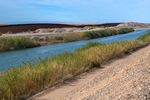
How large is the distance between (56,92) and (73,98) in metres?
1.78

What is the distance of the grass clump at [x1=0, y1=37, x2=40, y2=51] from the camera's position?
48441mm

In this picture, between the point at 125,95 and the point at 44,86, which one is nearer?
Result: the point at 125,95

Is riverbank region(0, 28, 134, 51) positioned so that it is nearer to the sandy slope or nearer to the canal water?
the canal water

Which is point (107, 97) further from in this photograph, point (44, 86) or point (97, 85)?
point (44, 86)

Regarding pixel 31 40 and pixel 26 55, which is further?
pixel 31 40

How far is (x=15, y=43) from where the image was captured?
5050 centimetres

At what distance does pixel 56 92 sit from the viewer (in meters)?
14.1

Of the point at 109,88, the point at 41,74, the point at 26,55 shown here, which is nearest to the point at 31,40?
the point at 26,55

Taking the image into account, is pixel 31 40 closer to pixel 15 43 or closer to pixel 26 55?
pixel 15 43

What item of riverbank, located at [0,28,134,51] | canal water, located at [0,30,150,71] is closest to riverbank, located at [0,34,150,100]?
canal water, located at [0,30,150,71]

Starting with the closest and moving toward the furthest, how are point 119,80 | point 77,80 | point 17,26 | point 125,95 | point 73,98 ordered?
point 125,95 < point 73,98 < point 119,80 < point 77,80 < point 17,26

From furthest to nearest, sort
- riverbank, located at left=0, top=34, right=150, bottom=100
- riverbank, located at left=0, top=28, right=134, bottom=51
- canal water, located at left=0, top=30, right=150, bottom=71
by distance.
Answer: riverbank, located at left=0, top=28, right=134, bottom=51, canal water, located at left=0, top=30, right=150, bottom=71, riverbank, located at left=0, top=34, right=150, bottom=100

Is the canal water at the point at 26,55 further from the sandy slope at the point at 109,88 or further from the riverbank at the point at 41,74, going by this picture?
the sandy slope at the point at 109,88

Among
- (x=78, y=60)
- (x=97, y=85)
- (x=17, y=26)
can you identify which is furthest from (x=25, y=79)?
(x=17, y=26)
